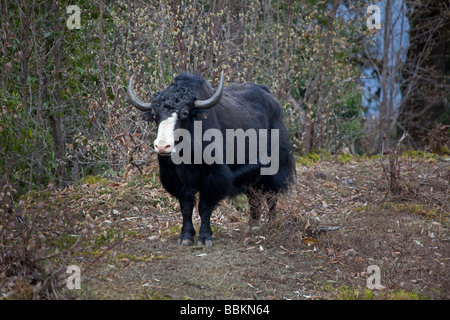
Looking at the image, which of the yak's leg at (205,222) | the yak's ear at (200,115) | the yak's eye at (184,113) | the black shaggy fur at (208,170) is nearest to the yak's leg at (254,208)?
the black shaggy fur at (208,170)

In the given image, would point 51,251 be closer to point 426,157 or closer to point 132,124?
point 132,124

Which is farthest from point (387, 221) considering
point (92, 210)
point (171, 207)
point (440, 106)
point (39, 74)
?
point (440, 106)

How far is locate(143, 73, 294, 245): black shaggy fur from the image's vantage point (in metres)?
6.18

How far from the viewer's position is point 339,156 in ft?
40.5

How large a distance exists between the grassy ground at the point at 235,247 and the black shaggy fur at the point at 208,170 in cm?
31

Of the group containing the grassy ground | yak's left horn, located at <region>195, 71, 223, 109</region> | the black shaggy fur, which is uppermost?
yak's left horn, located at <region>195, 71, 223, 109</region>

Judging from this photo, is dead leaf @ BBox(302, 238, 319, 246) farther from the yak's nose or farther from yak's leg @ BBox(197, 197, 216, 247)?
the yak's nose

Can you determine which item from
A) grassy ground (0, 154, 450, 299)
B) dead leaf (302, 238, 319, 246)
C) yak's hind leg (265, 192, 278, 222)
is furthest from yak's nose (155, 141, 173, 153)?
yak's hind leg (265, 192, 278, 222)

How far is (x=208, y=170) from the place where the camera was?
6.42 metres

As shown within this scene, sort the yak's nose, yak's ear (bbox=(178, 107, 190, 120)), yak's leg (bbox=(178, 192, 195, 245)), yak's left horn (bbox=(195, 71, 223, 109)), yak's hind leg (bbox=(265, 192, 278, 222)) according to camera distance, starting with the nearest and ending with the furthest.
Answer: the yak's nose < yak's ear (bbox=(178, 107, 190, 120)) < yak's left horn (bbox=(195, 71, 223, 109)) < yak's leg (bbox=(178, 192, 195, 245)) < yak's hind leg (bbox=(265, 192, 278, 222))

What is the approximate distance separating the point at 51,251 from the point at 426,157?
787cm

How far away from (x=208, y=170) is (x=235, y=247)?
879 mm

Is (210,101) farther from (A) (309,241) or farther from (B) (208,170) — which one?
(A) (309,241)

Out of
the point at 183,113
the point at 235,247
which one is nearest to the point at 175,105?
the point at 183,113
